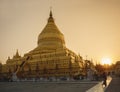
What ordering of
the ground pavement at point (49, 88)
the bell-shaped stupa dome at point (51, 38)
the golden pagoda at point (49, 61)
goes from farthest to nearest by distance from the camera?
1. the bell-shaped stupa dome at point (51, 38)
2. the golden pagoda at point (49, 61)
3. the ground pavement at point (49, 88)

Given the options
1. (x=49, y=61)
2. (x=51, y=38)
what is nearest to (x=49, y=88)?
(x=49, y=61)

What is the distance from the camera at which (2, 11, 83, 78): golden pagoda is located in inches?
747

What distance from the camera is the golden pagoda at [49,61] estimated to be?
747 inches

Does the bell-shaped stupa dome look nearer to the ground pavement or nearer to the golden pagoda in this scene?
the golden pagoda

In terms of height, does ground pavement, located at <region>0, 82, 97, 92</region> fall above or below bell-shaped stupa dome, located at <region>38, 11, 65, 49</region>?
below

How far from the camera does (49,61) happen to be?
66.6 ft

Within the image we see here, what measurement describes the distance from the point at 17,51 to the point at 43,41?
4.63 m

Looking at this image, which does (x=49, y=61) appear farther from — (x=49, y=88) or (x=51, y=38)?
(x=49, y=88)

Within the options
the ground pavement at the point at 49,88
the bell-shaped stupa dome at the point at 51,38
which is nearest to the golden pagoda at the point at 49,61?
the bell-shaped stupa dome at the point at 51,38

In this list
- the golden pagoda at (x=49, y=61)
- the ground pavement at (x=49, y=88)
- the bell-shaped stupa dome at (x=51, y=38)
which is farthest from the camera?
the bell-shaped stupa dome at (x=51, y=38)

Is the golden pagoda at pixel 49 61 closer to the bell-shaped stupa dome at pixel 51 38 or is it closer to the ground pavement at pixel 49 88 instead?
the bell-shaped stupa dome at pixel 51 38

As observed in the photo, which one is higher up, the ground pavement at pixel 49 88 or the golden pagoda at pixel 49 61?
the golden pagoda at pixel 49 61

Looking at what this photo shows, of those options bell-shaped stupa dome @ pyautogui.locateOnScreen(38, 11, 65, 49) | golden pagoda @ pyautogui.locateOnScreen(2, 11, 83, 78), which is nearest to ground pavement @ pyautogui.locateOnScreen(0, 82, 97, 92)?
golden pagoda @ pyautogui.locateOnScreen(2, 11, 83, 78)

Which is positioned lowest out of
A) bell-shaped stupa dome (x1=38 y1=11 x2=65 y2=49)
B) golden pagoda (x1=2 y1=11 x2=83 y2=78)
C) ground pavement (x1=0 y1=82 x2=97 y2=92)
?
ground pavement (x1=0 y1=82 x2=97 y2=92)
